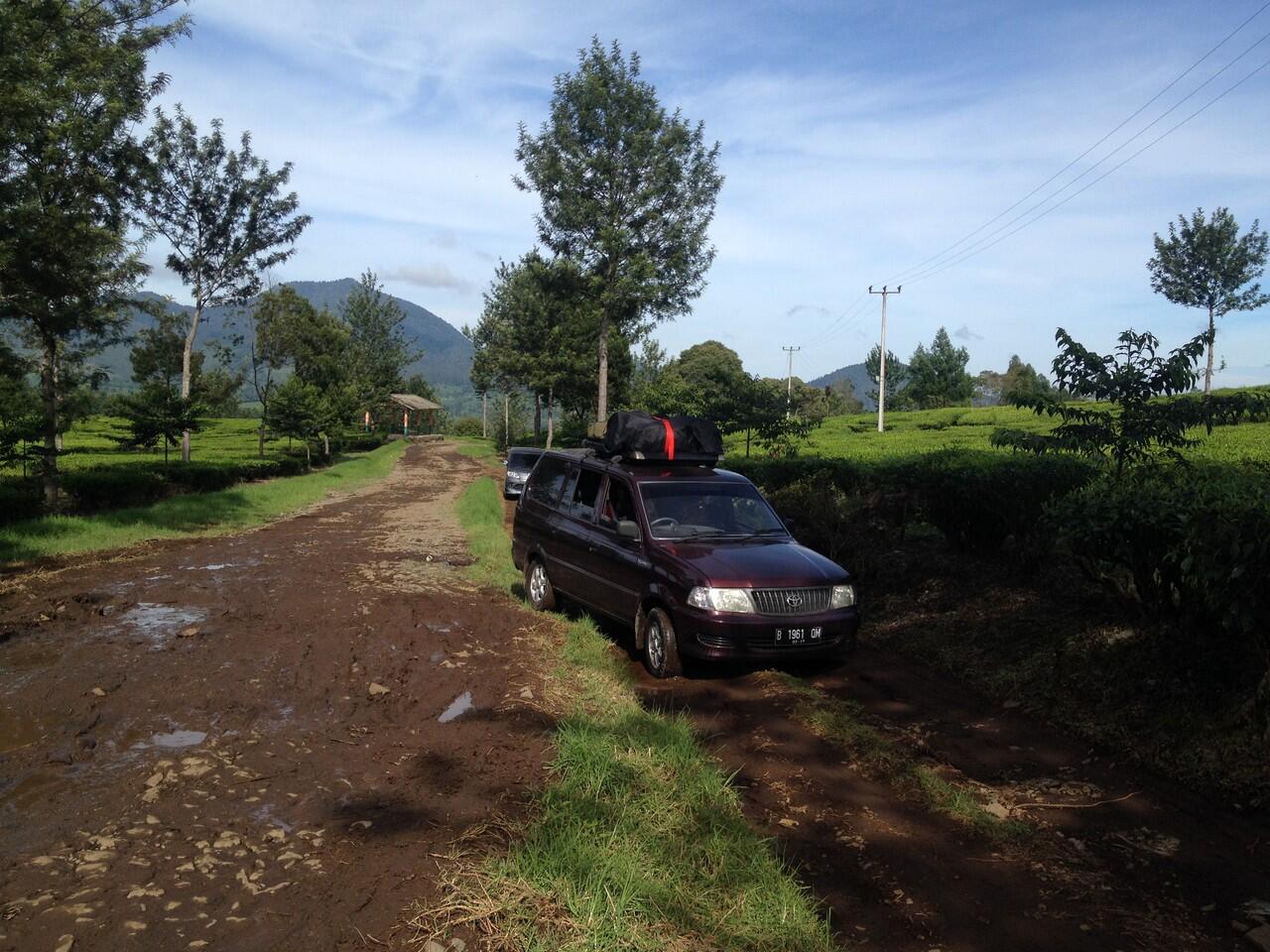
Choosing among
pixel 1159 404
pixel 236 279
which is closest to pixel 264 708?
pixel 1159 404

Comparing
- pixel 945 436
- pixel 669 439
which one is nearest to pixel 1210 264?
pixel 945 436

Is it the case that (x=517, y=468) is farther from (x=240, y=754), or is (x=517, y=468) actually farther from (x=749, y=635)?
(x=240, y=754)

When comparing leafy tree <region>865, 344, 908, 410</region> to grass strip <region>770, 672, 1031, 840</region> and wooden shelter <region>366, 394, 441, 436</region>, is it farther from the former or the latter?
grass strip <region>770, 672, 1031, 840</region>

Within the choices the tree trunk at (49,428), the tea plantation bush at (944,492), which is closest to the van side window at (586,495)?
the tea plantation bush at (944,492)

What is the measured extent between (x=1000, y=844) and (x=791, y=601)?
273cm

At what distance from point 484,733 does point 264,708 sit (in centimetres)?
156

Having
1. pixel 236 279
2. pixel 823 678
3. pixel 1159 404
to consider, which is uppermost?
pixel 236 279

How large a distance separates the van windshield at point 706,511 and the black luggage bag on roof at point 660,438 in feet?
2.21

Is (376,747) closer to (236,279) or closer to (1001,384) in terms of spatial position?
(236,279)

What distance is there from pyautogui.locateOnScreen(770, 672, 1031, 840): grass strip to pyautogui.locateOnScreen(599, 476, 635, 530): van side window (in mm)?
2187

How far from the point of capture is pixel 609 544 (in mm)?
8219

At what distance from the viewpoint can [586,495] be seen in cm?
909

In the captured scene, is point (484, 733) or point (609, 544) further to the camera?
point (609, 544)

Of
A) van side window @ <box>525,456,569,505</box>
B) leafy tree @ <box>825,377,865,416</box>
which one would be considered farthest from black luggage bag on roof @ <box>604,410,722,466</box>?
leafy tree @ <box>825,377,865,416</box>
